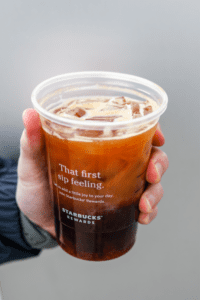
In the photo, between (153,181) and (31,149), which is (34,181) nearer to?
(31,149)

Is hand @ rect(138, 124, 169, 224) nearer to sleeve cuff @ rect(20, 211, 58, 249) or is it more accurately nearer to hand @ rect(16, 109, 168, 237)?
hand @ rect(16, 109, 168, 237)

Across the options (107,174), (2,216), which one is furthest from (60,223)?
(2,216)

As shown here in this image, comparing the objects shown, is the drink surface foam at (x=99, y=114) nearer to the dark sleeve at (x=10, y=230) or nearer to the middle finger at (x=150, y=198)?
the middle finger at (x=150, y=198)

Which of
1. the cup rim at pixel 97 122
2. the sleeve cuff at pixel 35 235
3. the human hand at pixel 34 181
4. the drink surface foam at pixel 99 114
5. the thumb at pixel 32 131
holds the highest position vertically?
the cup rim at pixel 97 122

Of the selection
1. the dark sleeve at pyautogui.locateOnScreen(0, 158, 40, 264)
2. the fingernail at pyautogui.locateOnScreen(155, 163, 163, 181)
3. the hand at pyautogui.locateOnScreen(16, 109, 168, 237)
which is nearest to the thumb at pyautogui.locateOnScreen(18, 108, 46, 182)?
the hand at pyautogui.locateOnScreen(16, 109, 168, 237)

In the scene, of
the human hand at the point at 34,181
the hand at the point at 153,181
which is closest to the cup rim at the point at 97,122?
the human hand at the point at 34,181

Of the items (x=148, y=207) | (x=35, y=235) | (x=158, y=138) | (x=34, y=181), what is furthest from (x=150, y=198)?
(x=35, y=235)
